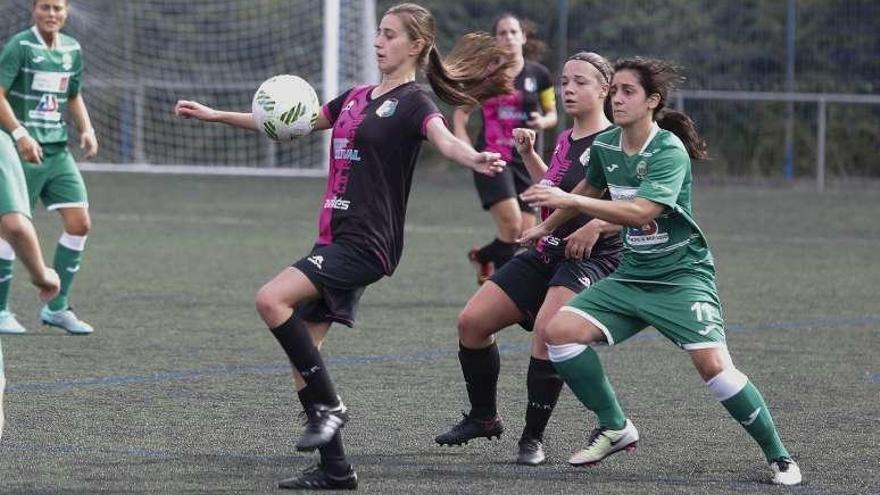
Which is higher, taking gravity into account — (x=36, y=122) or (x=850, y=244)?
(x=36, y=122)

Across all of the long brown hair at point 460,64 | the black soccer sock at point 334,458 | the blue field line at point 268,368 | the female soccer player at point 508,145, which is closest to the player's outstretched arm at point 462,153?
the long brown hair at point 460,64

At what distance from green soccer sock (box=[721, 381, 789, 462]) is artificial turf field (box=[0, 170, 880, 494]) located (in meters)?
0.12

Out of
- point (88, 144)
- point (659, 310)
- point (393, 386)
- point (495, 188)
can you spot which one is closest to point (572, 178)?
point (659, 310)

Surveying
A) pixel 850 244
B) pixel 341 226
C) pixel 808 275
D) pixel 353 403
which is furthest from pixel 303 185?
pixel 341 226

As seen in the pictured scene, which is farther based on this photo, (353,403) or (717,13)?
(717,13)

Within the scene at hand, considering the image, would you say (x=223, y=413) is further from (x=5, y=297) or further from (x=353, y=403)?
(x=5, y=297)

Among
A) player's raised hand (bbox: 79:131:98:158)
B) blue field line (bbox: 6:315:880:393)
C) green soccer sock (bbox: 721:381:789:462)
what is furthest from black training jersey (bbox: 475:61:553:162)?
green soccer sock (bbox: 721:381:789:462)

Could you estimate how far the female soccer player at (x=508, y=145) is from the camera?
34.8ft

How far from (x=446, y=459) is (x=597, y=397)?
2.00ft

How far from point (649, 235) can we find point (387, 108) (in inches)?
39.6

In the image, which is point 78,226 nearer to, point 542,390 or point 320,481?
point 542,390

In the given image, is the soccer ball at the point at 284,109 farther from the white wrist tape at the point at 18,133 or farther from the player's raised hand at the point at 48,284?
the white wrist tape at the point at 18,133

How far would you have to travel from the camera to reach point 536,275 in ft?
19.7

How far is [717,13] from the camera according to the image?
23141 mm
